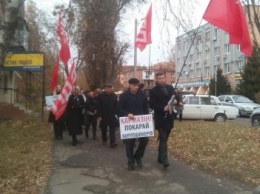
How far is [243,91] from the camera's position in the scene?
49.8 meters

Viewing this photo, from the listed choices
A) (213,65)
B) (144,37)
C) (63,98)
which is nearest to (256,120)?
(144,37)

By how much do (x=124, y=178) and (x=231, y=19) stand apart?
4.24 meters

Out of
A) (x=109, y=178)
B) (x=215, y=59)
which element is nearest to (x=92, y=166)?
(x=109, y=178)

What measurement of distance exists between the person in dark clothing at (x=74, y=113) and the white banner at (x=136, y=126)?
3.90m

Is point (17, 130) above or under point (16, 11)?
under

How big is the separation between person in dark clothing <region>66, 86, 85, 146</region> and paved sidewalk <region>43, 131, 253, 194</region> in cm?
187

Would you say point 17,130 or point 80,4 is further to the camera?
point 17,130

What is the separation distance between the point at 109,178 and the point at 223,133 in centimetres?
724

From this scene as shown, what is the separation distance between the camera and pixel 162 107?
26.0ft

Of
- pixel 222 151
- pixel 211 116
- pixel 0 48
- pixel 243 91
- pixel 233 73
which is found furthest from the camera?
pixel 233 73

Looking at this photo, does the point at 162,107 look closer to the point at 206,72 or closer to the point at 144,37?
the point at 144,37

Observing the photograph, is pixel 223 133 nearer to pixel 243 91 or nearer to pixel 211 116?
pixel 211 116

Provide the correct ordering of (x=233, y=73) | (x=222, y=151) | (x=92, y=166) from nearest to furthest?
(x=92, y=166) → (x=222, y=151) → (x=233, y=73)

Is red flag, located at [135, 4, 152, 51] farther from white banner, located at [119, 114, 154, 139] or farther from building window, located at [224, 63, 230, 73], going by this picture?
building window, located at [224, 63, 230, 73]
